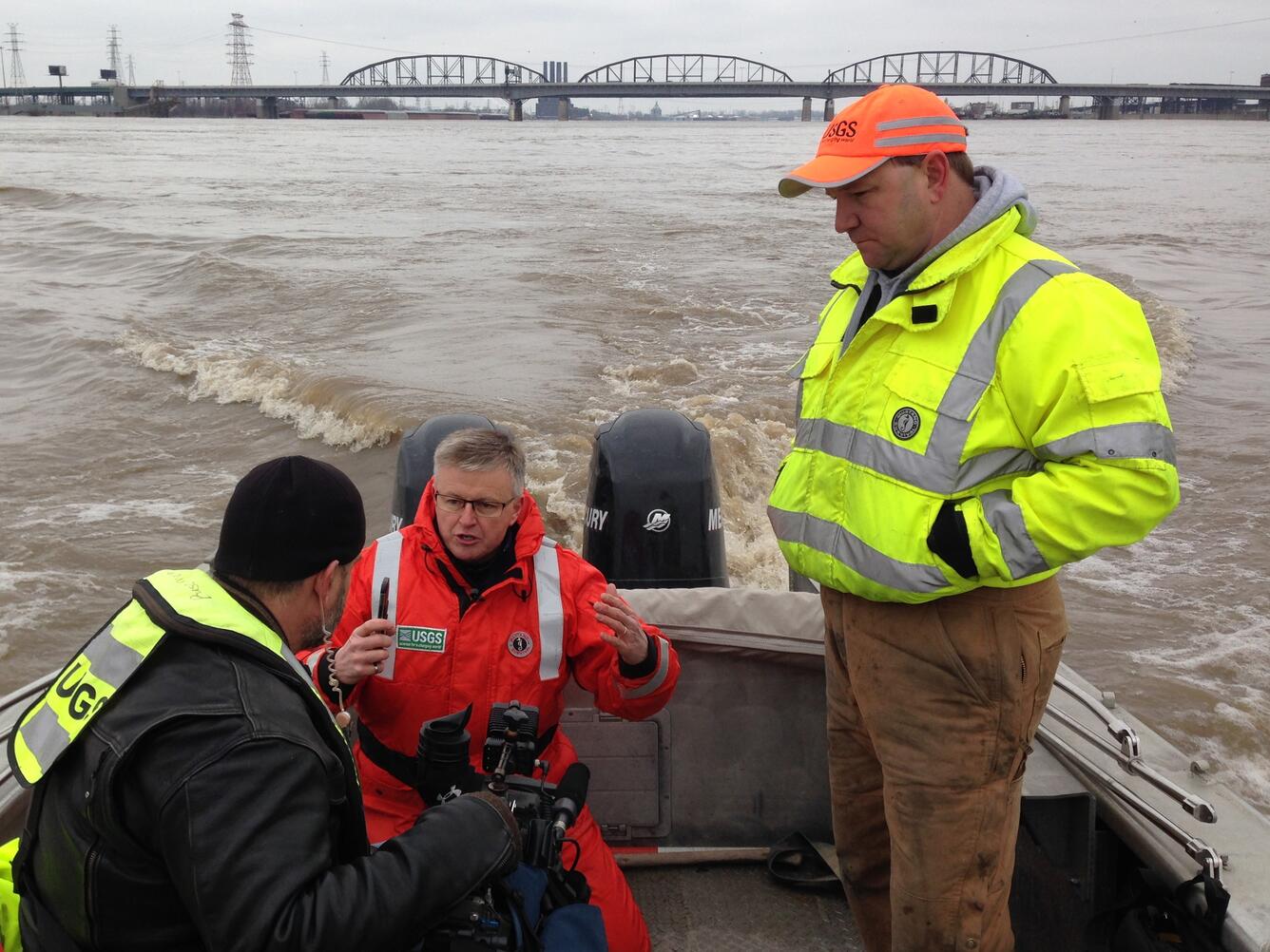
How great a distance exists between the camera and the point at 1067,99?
10781 cm

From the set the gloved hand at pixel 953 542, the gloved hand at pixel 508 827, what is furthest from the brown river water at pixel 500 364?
the gloved hand at pixel 508 827

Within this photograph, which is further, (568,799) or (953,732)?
(568,799)

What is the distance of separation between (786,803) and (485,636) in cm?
108

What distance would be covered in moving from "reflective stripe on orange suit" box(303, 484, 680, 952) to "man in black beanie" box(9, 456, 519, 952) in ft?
3.07

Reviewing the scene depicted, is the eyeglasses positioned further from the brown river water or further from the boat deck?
the brown river water

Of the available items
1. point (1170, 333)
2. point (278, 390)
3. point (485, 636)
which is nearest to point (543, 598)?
point (485, 636)

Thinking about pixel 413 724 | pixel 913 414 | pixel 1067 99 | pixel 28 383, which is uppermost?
pixel 1067 99

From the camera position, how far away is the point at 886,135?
205 cm

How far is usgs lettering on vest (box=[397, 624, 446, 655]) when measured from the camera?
8.38ft

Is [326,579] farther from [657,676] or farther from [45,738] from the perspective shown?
[657,676]

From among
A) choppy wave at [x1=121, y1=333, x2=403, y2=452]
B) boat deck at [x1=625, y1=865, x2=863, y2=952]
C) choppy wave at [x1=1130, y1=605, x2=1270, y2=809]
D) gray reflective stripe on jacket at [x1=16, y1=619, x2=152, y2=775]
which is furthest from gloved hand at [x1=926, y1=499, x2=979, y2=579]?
choppy wave at [x1=121, y1=333, x2=403, y2=452]

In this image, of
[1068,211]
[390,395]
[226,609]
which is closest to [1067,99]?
[1068,211]

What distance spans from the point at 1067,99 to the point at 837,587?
118m

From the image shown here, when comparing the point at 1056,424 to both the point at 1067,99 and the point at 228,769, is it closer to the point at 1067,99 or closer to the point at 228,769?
the point at 228,769
